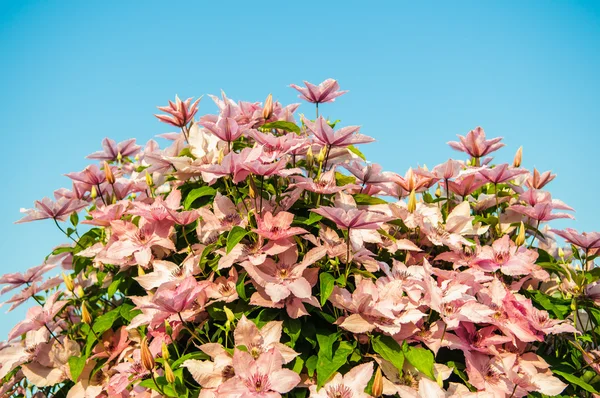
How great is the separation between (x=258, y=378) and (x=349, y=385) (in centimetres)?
29

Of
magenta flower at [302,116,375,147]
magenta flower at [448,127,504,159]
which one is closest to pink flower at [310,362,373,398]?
magenta flower at [302,116,375,147]

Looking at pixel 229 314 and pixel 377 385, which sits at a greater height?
pixel 229 314

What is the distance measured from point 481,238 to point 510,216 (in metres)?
0.16

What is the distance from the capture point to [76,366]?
90.3 inches

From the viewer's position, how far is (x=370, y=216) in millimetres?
1848

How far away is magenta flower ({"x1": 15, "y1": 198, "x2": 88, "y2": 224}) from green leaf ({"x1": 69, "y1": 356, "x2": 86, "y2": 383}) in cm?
67

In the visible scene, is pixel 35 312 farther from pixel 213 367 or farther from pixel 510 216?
pixel 510 216

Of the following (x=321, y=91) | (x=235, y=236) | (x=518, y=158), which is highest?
(x=321, y=91)

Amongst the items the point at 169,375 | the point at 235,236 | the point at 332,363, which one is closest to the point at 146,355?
the point at 169,375

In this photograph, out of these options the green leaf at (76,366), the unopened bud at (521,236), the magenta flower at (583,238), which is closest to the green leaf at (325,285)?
the unopened bud at (521,236)

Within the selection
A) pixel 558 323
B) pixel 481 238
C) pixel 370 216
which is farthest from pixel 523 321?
pixel 370 216

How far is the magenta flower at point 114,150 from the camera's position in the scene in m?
3.08

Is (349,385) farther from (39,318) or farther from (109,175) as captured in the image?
(39,318)

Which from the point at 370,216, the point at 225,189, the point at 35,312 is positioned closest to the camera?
the point at 370,216
